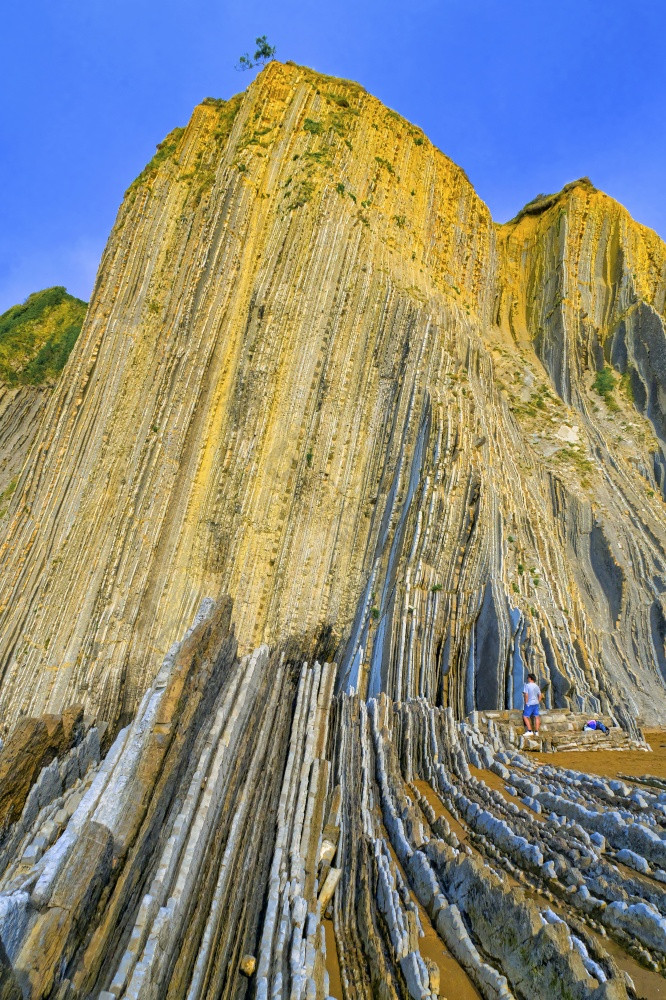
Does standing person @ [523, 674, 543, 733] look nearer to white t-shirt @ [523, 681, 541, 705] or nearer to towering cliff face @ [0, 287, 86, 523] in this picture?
white t-shirt @ [523, 681, 541, 705]

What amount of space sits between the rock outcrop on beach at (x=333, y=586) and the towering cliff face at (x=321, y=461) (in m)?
0.10

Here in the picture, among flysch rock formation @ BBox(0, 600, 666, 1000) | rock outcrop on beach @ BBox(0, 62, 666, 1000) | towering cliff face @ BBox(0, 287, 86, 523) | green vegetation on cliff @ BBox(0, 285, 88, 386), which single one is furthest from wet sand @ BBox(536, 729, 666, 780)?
green vegetation on cliff @ BBox(0, 285, 88, 386)

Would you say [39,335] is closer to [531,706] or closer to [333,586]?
[333,586]

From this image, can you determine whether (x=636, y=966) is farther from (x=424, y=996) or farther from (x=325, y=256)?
(x=325, y=256)

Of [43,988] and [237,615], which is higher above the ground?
[237,615]

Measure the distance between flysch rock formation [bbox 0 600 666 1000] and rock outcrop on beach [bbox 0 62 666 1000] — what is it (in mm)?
33

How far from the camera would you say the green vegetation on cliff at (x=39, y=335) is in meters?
32.8

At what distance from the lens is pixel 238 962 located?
439 centimetres

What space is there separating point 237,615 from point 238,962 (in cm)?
1015

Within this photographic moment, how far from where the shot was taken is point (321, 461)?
16.4 meters

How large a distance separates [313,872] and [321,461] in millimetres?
12014

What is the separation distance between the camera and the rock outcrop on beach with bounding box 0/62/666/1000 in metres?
4.34

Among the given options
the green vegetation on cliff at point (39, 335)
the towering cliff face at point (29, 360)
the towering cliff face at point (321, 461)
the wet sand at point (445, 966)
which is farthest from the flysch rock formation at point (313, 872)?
the green vegetation on cliff at point (39, 335)

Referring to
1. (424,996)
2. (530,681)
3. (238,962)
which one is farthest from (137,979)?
(530,681)
